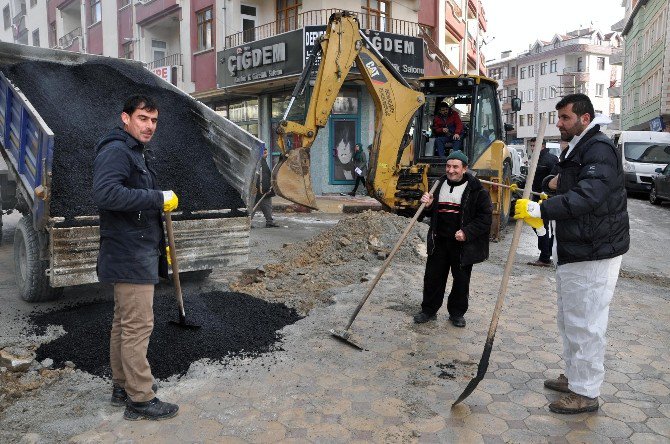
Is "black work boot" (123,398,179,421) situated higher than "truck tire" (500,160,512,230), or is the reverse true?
"truck tire" (500,160,512,230)

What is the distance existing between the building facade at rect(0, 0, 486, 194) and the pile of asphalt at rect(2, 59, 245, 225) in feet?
28.0

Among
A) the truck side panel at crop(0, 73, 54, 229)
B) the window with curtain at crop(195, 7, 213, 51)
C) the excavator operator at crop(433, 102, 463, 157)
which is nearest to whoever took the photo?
the truck side panel at crop(0, 73, 54, 229)

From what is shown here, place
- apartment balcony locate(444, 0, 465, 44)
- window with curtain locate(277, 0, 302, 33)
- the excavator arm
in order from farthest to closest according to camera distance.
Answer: apartment balcony locate(444, 0, 465, 44)
window with curtain locate(277, 0, 302, 33)
the excavator arm

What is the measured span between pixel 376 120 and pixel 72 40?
25.7 metres

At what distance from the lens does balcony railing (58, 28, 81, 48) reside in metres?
28.5

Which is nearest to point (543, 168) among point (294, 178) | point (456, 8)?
point (294, 178)

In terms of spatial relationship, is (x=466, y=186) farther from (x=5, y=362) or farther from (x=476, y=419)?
(x=5, y=362)

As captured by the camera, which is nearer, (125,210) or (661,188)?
(125,210)

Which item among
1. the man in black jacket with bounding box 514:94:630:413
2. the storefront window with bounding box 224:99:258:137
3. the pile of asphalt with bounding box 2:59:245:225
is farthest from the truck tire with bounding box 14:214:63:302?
the storefront window with bounding box 224:99:258:137

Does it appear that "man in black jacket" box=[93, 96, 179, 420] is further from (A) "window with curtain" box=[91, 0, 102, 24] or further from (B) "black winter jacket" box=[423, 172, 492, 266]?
(A) "window with curtain" box=[91, 0, 102, 24]

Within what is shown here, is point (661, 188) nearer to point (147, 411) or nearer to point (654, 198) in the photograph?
point (654, 198)

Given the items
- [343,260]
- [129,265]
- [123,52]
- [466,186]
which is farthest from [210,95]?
[129,265]

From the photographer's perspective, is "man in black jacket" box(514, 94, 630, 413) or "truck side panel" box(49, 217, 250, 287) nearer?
"man in black jacket" box(514, 94, 630, 413)

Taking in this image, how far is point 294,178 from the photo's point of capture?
7793mm
